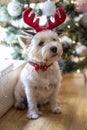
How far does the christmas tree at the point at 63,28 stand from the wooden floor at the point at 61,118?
0.46 meters

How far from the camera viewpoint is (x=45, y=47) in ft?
6.05

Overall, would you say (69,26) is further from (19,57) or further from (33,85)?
(33,85)

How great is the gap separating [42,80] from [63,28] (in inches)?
35.8

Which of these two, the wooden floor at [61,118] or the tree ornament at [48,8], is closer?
the wooden floor at [61,118]

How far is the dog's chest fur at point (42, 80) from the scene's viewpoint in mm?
1994

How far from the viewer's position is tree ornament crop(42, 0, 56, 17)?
251cm

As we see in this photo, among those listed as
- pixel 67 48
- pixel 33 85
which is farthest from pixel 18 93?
pixel 67 48

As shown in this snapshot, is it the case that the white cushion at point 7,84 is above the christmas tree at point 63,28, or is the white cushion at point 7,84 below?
below

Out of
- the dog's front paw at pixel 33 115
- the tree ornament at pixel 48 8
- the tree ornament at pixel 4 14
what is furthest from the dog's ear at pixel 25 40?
the tree ornament at pixel 4 14

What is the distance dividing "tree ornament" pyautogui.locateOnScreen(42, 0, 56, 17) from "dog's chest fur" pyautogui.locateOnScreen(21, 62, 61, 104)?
0.71m

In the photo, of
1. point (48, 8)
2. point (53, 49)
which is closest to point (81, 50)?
point (48, 8)

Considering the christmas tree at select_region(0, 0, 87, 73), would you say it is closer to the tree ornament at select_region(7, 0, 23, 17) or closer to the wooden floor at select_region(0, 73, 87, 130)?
the tree ornament at select_region(7, 0, 23, 17)

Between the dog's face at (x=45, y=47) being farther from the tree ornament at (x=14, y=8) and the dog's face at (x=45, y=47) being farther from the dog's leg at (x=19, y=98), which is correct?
the tree ornament at (x=14, y=8)

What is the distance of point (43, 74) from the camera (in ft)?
6.59
